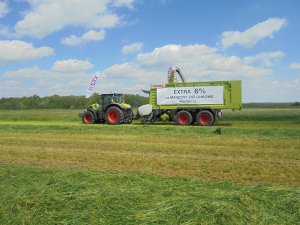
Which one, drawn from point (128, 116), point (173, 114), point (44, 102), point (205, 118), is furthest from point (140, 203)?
point (44, 102)

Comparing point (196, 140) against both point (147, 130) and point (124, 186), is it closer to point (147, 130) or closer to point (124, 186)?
point (147, 130)

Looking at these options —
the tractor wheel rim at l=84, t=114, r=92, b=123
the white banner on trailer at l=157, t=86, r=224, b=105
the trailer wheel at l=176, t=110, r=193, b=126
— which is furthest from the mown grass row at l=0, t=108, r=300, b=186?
the tractor wheel rim at l=84, t=114, r=92, b=123

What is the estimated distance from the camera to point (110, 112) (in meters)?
21.6

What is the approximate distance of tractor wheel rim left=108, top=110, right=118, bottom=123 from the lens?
2150cm

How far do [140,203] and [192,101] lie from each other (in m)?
15.7

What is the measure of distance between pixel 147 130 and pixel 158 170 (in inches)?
349

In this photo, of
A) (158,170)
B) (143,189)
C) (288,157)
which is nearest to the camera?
(143,189)

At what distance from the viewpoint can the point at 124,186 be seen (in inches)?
246

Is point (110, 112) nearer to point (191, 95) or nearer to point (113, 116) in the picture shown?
point (113, 116)

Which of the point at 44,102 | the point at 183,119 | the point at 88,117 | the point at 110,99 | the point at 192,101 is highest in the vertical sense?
the point at 44,102

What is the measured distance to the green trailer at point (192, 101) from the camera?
20031mm

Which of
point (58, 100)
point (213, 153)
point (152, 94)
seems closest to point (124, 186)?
point (213, 153)

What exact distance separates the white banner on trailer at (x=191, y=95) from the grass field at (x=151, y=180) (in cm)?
561

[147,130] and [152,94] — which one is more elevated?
[152,94]
